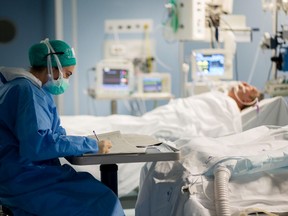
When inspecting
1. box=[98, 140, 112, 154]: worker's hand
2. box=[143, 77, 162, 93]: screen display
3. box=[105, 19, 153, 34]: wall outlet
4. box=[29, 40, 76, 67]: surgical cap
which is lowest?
box=[143, 77, 162, 93]: screen display

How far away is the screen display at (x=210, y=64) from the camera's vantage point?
197 inches

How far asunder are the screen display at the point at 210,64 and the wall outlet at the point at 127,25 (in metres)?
1.64

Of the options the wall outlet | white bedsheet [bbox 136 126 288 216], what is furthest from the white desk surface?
the wall outlet

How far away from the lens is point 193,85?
5016mm

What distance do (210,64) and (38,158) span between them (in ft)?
9.58

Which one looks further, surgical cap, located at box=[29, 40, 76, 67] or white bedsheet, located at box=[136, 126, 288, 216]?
surgical cap, located at box=[29, 40, 76, 67]

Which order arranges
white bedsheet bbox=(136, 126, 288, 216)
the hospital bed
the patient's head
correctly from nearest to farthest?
white bedsheet bbox=(136, 126, 288, 216) < the hospital bed < the patient's head

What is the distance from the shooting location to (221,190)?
89.7 inches

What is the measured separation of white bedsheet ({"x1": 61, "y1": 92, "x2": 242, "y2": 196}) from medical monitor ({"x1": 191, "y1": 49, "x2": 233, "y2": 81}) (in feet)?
1.87

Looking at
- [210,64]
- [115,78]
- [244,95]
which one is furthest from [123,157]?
[115,78]

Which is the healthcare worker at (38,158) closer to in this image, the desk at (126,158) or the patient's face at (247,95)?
the desk at (126,158)

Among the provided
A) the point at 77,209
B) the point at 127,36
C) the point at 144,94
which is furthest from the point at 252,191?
the point at 127,36

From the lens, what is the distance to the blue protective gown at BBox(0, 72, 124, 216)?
239cm

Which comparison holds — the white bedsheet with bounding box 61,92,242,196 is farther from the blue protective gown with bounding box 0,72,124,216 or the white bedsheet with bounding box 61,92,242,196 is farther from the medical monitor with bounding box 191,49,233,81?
the blue protective gown with bounding box 0,72,124,216
